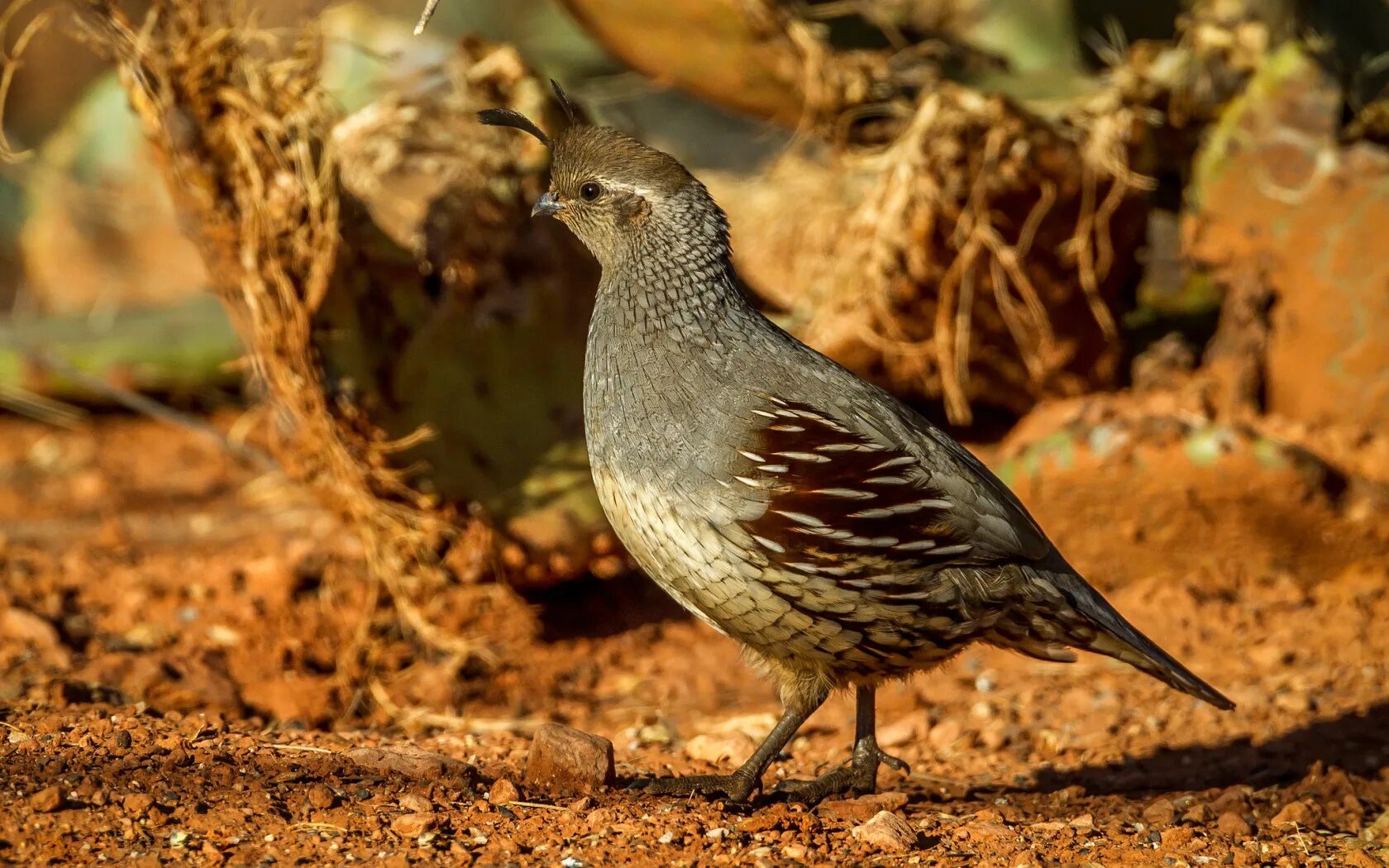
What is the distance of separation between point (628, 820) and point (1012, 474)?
2.62m

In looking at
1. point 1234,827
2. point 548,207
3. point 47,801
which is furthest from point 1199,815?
point 47,801

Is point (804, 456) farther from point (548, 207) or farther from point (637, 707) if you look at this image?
point (637, 707)

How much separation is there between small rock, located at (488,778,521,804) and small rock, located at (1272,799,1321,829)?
181 cm

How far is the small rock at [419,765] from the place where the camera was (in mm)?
3373

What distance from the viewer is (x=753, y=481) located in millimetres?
3406

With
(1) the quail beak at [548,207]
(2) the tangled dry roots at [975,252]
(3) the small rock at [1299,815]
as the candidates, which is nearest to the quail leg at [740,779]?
(3) the small rock at [1299,815]

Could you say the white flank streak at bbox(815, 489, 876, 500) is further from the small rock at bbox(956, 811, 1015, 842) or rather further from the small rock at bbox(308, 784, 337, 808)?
the small rock at bbox(308, 784, 337, 808)

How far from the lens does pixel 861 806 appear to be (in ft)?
11.6

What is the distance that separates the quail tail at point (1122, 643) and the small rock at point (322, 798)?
1783 mm

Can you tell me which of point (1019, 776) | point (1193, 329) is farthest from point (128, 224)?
point (1019, 776)

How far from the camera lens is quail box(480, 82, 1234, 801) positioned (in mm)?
3406

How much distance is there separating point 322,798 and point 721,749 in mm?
1377

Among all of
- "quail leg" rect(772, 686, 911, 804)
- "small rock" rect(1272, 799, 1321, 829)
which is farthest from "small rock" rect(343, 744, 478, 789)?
"small rock" rect(1272, 799, 1321, 829)

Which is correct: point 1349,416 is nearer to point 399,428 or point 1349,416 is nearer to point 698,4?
point 698,4
